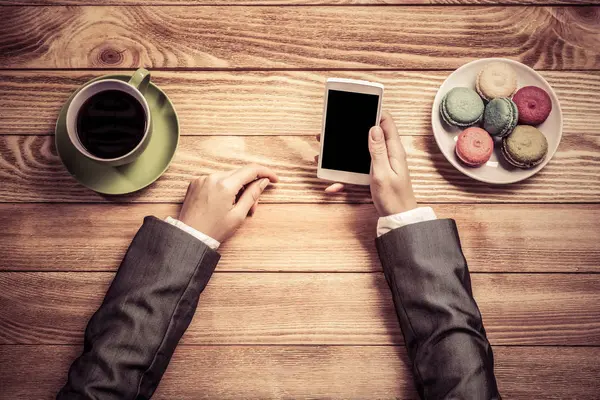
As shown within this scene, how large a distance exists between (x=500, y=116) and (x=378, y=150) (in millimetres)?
253

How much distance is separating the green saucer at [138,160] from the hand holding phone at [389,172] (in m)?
0.40

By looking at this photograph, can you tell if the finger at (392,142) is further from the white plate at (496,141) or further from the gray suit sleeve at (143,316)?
the gray suit sleeve at (143,316)

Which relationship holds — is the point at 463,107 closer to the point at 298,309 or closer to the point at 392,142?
the point at 392,142

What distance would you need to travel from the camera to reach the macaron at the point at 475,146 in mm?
912

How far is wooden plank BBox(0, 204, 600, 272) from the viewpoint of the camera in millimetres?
972

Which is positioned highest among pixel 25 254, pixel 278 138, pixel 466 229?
pixel 278 138

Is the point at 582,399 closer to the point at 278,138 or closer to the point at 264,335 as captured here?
the point at 264,335

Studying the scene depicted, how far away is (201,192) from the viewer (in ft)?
2.96

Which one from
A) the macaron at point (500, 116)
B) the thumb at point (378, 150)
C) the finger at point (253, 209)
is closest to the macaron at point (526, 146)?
the macaron at point (500, 116)

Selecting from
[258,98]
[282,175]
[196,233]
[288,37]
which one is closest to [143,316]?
[196,233]

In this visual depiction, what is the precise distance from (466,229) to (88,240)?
0.80 metres

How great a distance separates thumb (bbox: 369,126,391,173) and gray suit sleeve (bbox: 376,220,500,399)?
0.13 meters

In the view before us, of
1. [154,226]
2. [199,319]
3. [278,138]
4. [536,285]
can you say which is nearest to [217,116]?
[278,138]

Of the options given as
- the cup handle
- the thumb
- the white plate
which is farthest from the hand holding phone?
the cup handle
